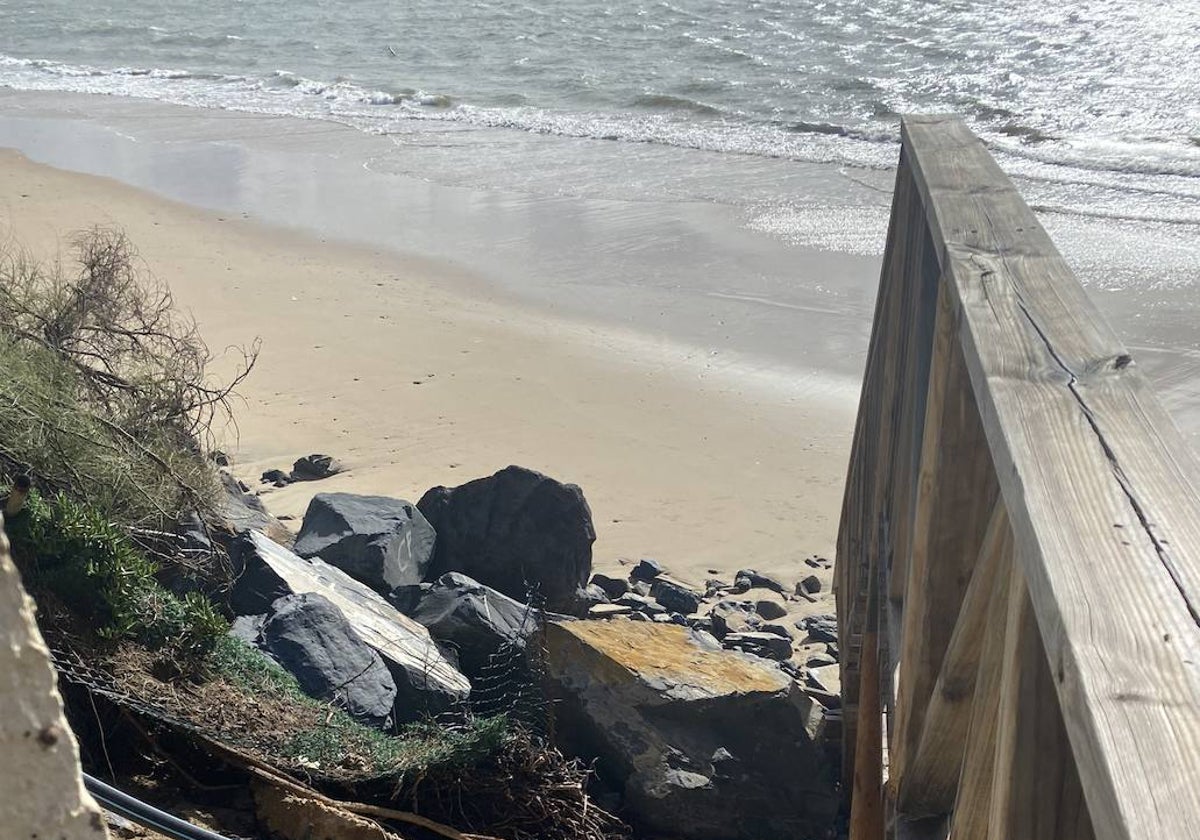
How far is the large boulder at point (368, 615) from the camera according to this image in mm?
5039

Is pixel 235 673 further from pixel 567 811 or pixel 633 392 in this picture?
pixel 633 392

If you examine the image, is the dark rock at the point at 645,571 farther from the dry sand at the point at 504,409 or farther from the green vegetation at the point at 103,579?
the green vegetation at the point at 103,579

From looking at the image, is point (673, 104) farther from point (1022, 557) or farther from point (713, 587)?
point (1022, 557)

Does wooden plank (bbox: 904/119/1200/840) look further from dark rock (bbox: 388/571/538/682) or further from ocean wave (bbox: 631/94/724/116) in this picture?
ocean wave (bbox: 631/94/724/116)

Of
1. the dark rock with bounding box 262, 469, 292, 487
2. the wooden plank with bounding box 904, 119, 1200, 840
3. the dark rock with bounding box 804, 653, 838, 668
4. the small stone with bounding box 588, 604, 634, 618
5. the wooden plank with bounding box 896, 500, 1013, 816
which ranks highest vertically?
the wooden plank with bounding box 904, 119, 1200, 840

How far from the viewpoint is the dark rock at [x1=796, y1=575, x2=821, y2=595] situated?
7035mm

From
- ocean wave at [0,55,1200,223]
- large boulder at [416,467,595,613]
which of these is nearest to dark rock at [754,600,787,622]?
large boulder at [416,467,595,613]

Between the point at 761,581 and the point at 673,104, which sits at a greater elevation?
the point at 673,104

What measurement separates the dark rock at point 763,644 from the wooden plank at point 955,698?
3.43 metres

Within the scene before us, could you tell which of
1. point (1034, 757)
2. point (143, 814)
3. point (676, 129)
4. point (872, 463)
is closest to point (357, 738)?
point (143, 814)

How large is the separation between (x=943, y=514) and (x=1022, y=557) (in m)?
1.13

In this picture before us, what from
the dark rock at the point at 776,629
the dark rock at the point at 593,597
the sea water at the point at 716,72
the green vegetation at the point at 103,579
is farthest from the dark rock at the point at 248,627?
the sea water at the point at 716,72

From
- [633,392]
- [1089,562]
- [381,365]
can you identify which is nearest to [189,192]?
[381,365]

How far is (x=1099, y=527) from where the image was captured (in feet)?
4.72
